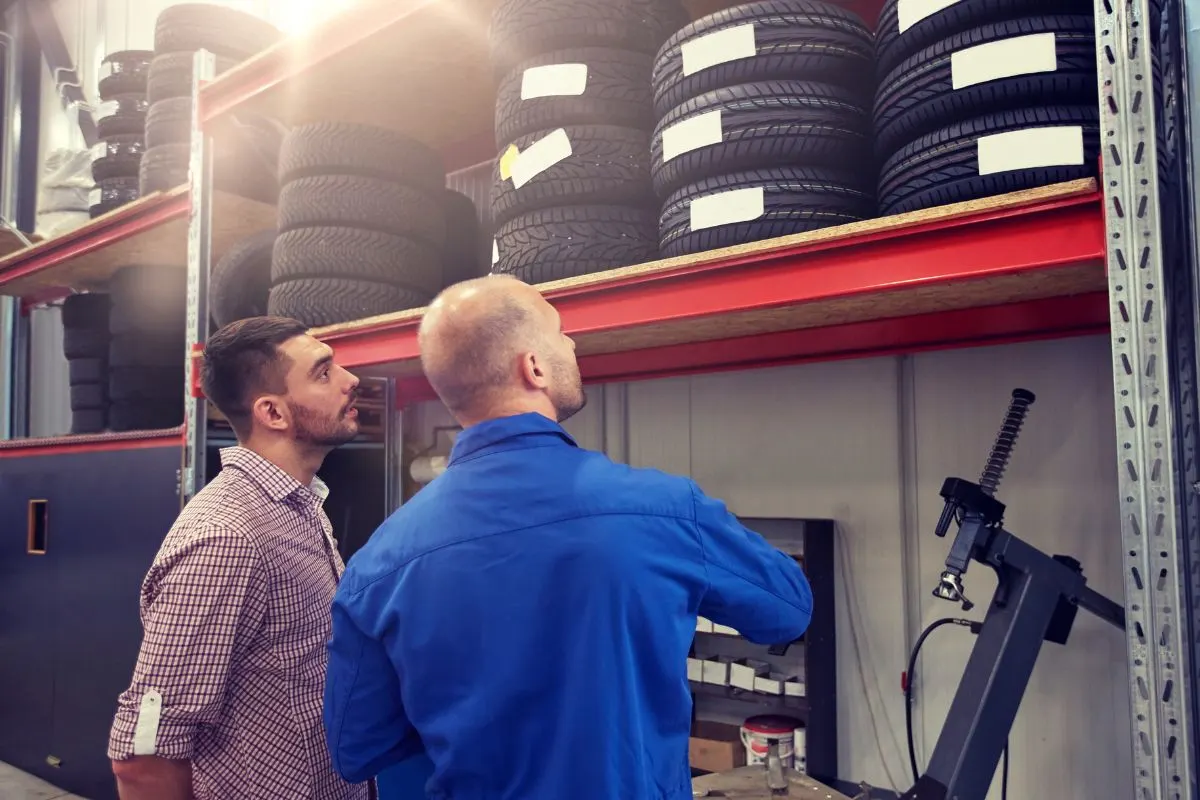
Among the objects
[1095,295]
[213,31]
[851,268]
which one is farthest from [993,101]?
[213,31]

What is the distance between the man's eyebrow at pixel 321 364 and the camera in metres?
1.99

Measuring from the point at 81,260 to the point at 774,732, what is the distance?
3.53m

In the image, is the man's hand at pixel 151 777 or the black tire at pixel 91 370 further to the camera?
the black tire at pixel 91 370

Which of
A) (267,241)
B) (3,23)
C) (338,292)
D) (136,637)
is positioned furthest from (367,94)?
(3,23)

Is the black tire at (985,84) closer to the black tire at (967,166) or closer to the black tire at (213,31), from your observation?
the black tire at (967,166)

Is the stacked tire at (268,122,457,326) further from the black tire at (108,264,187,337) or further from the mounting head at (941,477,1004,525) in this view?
the mounting head at (941,477,1004,525)

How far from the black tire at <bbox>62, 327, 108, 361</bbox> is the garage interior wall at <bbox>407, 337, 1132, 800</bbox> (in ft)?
8.63

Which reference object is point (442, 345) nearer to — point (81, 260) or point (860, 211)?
point (860, 211)

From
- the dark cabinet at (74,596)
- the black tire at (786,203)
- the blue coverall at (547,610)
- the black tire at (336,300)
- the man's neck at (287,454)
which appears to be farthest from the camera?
the dark cabinet at (74,596)

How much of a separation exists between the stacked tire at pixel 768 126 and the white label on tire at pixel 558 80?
0.30m

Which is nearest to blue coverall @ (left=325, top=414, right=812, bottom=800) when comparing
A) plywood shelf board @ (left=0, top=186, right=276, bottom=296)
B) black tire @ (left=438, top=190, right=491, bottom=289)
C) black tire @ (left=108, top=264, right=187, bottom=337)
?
black tire @ (left=438, top=190, right=491, bottom=289)

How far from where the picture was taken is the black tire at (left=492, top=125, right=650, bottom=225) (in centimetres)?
194

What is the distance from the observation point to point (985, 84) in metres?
1.39

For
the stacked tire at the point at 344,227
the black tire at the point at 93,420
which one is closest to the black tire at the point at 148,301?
the black tire at the point at 93,420
